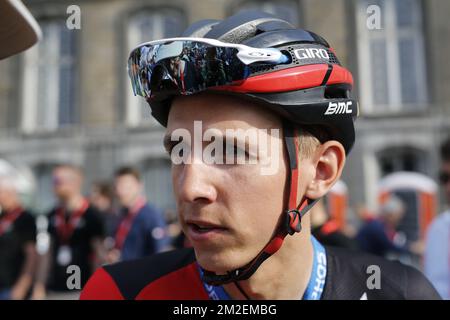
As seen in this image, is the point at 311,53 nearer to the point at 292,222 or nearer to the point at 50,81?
the point at 292,222

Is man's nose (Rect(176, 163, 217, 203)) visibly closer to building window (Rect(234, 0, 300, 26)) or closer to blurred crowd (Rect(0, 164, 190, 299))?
blurred crowd (Rect(0, 164, 190, 299))

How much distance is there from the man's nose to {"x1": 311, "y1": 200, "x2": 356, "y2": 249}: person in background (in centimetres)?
237

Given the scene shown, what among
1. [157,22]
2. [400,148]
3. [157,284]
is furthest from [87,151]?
[157,284]

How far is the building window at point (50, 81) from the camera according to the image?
55.1 feet

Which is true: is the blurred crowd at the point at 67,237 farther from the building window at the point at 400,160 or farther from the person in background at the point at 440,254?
the building window at the point at 400,160

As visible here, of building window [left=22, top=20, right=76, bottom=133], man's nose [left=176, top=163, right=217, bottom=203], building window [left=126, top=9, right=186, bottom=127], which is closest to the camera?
man's nose [left=176, top=163, right=217, bottom=203]

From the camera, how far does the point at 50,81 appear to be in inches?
677

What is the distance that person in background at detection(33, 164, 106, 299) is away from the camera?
17.5 feet

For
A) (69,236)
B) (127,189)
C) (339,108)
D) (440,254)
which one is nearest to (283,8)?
(127,189)

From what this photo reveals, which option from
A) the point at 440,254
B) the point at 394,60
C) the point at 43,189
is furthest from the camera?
the point at 43,189

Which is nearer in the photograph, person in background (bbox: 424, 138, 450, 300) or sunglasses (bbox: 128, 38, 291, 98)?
sunglasses (bbox: 128, 38, 291, 98)

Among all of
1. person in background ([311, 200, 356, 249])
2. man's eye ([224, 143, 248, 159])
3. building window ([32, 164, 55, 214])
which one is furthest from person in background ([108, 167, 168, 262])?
building window ([32, 164, 55, 214])

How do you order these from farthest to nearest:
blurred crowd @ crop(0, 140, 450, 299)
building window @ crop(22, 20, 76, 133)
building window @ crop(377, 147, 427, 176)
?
building window @ crop(22, 20, 76, 133) < building window @ crop(377, 147, 427, 176) < blurred crowd @ crop(0, 140, 450, 299)

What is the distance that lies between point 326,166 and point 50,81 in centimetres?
1711
